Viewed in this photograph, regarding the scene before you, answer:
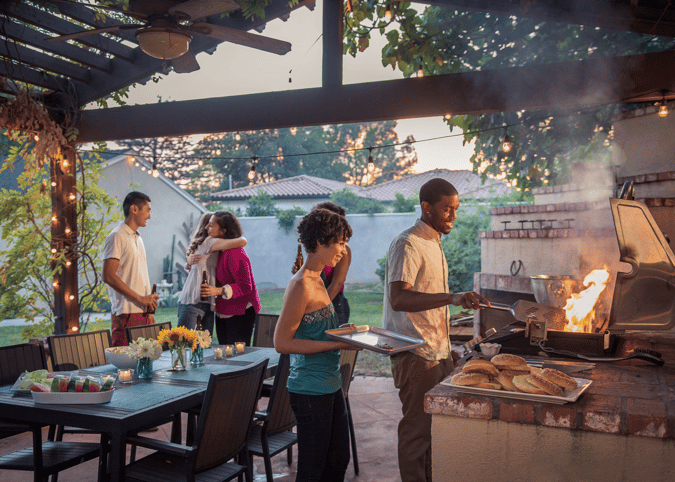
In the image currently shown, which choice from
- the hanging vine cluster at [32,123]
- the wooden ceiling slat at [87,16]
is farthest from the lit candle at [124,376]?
the hanging vine cluster at [32,123]

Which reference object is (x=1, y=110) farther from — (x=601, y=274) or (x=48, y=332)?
(x=601, y=274)

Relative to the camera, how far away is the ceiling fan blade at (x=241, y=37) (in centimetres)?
329

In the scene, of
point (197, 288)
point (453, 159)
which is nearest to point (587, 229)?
point (197, 288)

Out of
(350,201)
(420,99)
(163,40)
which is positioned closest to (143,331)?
(163,40)

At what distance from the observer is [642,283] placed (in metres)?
2.60

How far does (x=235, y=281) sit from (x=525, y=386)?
330cm

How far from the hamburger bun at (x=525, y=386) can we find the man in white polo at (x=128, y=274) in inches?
127

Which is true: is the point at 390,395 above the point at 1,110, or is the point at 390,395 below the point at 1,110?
below

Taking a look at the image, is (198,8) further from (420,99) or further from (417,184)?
(417,184)

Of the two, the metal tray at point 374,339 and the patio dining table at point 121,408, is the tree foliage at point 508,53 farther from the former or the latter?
the patio dining table at point 121,408

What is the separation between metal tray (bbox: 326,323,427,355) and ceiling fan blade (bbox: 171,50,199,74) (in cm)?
239

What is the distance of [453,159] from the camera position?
20094 millimetres

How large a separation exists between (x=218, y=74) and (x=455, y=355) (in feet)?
13.2

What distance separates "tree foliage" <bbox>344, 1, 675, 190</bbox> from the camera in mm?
5375
